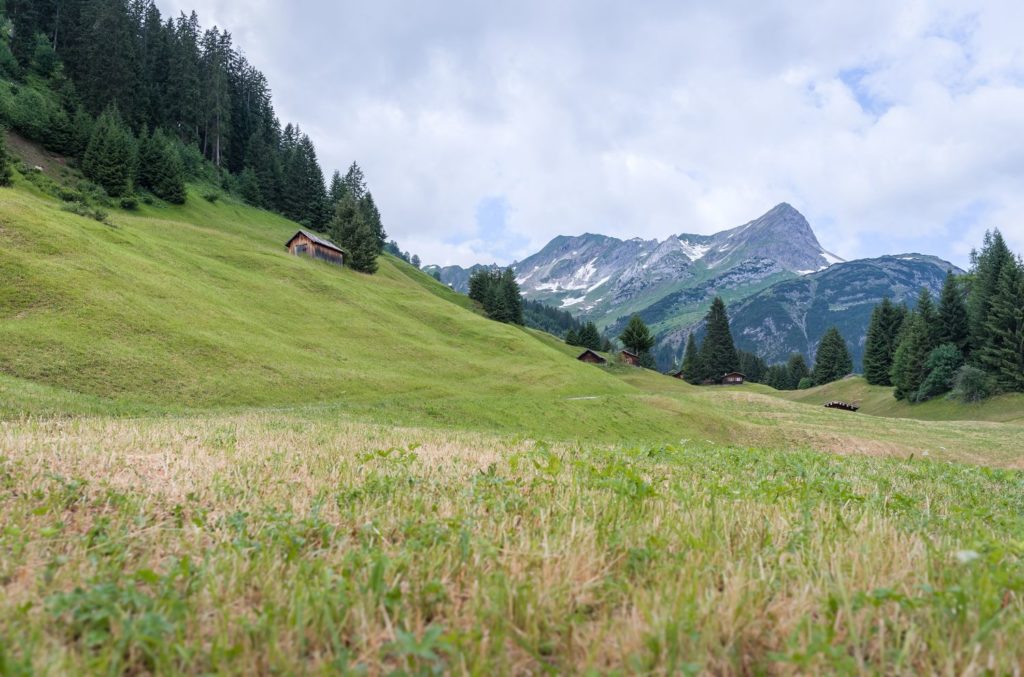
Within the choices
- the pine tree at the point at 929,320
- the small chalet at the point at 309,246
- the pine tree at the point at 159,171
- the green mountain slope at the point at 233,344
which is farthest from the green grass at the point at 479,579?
the pine tree at the point at 159,171

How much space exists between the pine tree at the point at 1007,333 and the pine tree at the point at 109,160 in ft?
417

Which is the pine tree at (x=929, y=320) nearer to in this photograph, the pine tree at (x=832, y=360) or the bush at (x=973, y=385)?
the bush at (x=973, y=385)

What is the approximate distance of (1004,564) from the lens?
3213 millimetres

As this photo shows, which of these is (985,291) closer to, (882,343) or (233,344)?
(882,343)

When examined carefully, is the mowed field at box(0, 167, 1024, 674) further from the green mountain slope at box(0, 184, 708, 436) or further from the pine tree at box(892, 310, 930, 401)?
the pine tree at box(892, 310, 930, 401)

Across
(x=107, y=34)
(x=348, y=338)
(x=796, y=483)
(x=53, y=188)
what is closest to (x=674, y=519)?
(x=796, y=483)

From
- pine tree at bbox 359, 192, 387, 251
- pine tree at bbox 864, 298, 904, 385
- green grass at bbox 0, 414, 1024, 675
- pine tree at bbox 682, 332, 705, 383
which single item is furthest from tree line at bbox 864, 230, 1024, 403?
pine tree at bbox 359, 192, 387, 251

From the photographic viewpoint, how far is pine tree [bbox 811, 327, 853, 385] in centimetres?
12394

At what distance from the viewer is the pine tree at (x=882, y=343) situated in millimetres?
97562

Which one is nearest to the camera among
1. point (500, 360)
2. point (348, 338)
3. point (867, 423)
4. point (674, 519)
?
point (674, 519)

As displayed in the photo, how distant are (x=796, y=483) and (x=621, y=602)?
5258 mm

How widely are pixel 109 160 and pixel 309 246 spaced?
98.4 feet

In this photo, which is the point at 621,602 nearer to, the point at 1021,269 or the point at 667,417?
the point at 667,417

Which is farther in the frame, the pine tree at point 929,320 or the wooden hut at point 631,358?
the wooden hut at point 631,358
